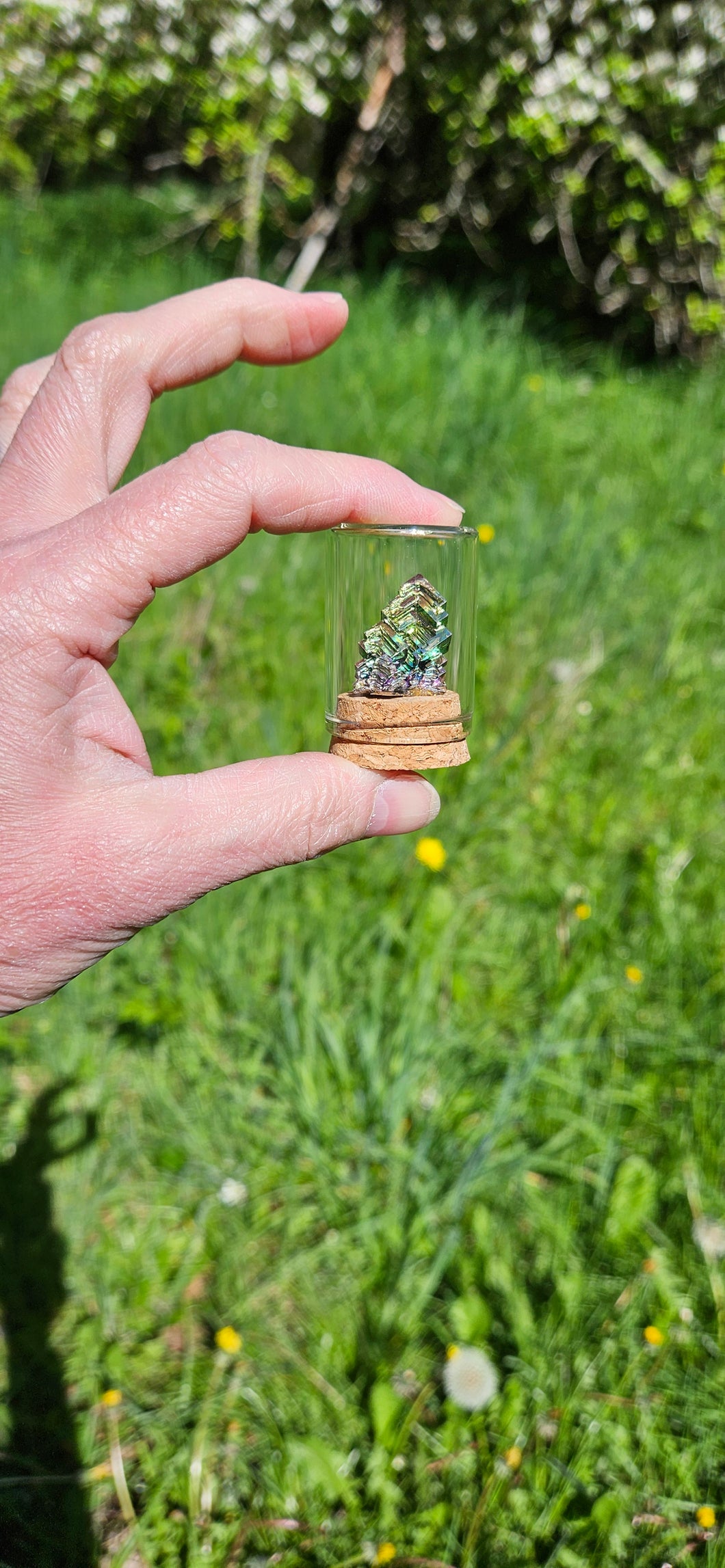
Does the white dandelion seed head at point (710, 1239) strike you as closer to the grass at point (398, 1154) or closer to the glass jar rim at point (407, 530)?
the grass at point (398, 1154)

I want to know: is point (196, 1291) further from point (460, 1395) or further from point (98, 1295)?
point (460, 1395)

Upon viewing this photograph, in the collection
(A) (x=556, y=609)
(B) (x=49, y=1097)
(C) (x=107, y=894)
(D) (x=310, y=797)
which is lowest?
(B) (x=49, y=1097)

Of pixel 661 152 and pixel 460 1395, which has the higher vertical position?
pixel 661 152

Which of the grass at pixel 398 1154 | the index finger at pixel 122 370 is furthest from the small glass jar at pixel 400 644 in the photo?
the grass at pixel 398 1154

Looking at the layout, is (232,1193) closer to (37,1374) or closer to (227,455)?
(37,1374)

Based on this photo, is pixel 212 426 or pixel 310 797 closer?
pixel 310 797

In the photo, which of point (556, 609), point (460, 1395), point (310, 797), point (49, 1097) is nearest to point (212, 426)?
point (556, 609)

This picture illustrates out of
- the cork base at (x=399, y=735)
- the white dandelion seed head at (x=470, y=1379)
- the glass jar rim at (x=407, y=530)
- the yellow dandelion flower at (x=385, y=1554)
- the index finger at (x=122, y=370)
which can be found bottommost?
the yellow dandelion flower at (x=385, y=1554)
